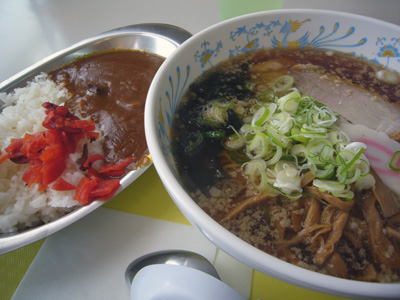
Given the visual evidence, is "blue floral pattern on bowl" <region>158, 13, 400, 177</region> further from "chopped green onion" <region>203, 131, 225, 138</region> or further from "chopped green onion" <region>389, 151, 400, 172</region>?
"chopped green onion" <region>389, 151, 400, 172</region>

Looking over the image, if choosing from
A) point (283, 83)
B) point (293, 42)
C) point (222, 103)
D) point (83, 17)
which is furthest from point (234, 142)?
point (83, 17)

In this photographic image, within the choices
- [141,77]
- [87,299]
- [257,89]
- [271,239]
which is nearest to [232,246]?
[271,239]

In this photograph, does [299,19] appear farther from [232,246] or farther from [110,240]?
[110,240]

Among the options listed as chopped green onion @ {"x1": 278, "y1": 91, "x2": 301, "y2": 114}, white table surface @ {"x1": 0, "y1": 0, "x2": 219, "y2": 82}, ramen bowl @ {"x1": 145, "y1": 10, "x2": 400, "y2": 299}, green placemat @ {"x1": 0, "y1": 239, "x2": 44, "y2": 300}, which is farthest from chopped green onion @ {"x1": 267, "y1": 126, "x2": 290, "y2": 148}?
white table surface @ {"x1": 0, "y1": 0, "x2": 219, "y2": 82}

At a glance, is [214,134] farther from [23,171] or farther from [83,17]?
[83,17]

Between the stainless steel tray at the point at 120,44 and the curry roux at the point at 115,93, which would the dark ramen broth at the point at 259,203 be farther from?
the stainless steel tray at the point at 120,44

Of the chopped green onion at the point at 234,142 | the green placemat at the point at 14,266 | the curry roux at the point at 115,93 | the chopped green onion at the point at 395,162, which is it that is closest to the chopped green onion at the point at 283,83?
the chopped green onion at the point at 234,142
